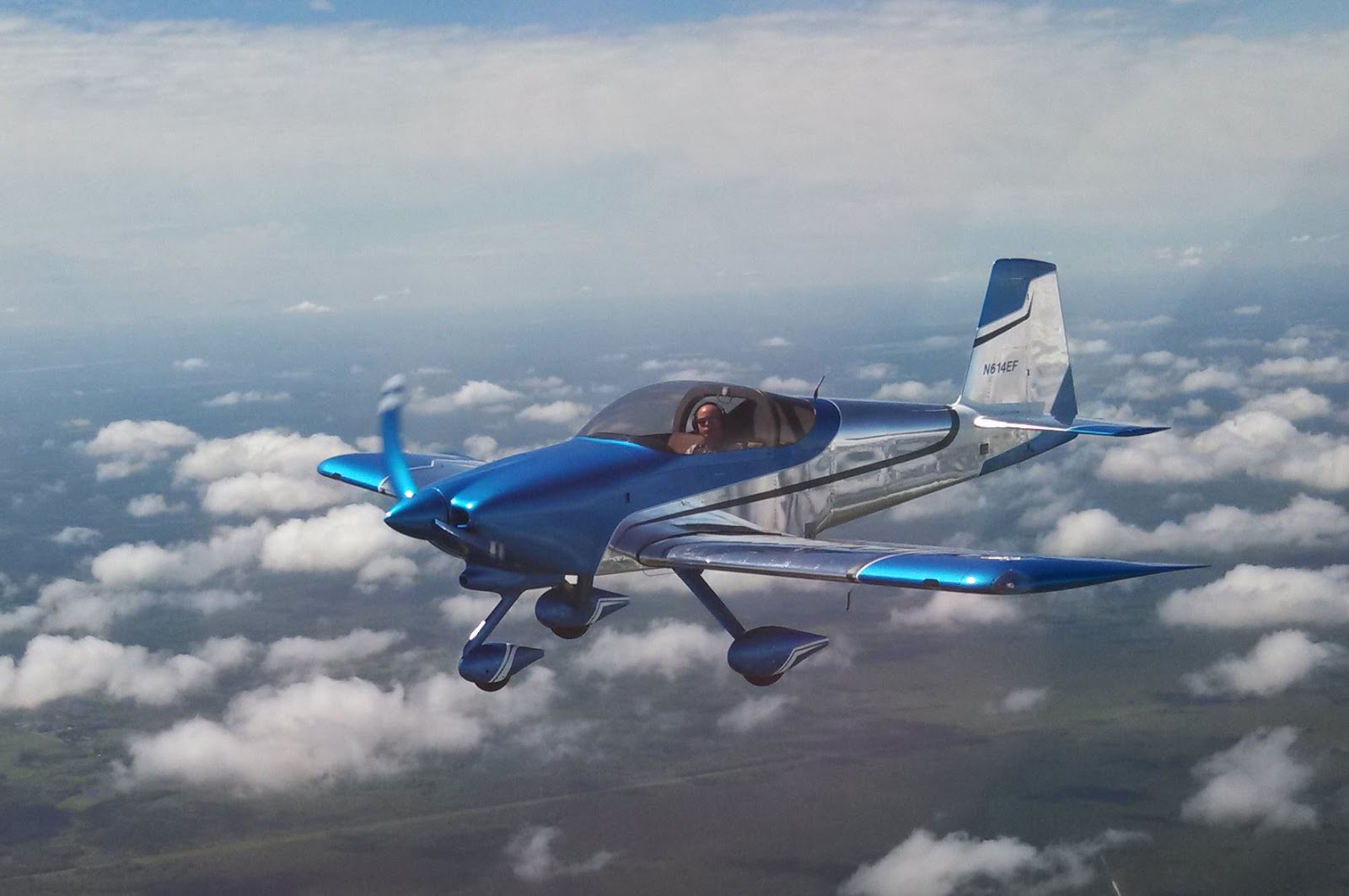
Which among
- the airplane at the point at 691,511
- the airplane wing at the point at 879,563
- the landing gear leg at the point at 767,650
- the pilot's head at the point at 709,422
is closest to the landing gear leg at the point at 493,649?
the airplane at the point at 691,511

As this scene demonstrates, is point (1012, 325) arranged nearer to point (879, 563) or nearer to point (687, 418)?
point (687, 418)

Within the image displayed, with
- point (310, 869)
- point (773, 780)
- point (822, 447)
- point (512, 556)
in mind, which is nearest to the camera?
point (512, 556)

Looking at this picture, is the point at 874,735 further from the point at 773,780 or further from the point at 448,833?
the point at 448,833

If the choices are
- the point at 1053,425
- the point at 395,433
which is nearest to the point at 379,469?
the point at 395,433

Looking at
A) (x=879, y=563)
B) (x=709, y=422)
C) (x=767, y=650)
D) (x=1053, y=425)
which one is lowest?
(x=767, y=650)

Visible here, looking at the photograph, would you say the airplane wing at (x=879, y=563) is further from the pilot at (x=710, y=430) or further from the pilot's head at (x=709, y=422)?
the pilot's head at (x=709, y=422)

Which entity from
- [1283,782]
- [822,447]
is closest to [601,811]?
[1283,782]
